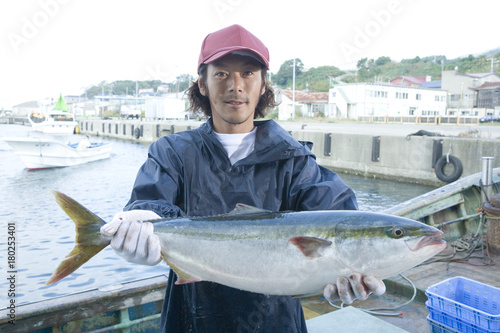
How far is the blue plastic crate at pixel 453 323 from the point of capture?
353 centimetres

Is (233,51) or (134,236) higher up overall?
(233,51)

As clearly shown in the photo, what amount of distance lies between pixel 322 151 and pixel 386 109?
1918 inches

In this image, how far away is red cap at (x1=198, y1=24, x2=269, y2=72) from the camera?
2531mm

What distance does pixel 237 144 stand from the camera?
2695 millimetres

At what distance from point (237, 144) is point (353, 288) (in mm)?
1171

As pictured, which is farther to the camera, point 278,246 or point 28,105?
point 28,105

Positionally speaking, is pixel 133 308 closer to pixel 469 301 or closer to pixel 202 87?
pixel 202 87

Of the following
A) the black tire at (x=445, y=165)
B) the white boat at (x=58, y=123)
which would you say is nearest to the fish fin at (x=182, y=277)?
the black tire at (x=445, y=165)

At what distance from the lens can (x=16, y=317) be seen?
11.8 feet

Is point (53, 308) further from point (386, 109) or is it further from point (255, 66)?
point (386, 109)

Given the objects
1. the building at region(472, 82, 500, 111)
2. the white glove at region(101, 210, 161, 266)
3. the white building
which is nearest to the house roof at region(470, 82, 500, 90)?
the building at region(472, 82, 500, 111)

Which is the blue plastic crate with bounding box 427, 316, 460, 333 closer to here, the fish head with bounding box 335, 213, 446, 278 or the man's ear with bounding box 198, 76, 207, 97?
the fish head with bounding box 335, 213, 446, 278

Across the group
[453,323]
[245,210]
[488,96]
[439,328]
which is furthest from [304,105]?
[245,210]

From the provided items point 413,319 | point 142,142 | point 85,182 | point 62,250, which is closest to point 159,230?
point 413,319
